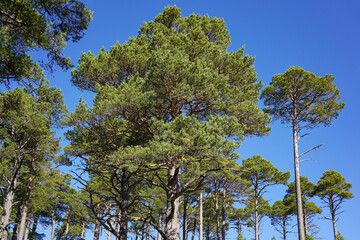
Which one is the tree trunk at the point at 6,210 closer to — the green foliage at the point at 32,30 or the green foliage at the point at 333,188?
the green foliage at the point at 32,30

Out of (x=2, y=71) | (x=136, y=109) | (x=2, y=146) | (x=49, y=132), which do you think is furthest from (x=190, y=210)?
(x=2, y=71)

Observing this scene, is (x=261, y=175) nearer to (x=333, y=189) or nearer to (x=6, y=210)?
(x=333, y=189)

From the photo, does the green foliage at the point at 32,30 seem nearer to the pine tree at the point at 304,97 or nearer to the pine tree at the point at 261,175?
the pine tree at the point at 304,97

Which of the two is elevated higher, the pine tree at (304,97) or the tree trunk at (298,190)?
the pine tree at (304,97)

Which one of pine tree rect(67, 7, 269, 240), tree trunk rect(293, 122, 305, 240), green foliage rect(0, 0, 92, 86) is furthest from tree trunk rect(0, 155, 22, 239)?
tree trunk rect(293, 122, 305, 240)

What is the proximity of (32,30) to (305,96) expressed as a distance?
1198cm

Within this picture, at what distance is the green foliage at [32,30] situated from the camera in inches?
257

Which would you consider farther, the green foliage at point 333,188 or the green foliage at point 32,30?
the green foliage at point 333,188

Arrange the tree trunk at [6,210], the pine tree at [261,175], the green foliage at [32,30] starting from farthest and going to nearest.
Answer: the pine tree at [261,175]
the tree trunk at [6,210]
the green foliage at [32,30]

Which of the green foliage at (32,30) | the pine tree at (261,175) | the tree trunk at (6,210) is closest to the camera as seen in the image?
the green foliage at (32,30)

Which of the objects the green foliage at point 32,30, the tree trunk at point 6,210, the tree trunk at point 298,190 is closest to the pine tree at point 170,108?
the green foliage at point 32,30

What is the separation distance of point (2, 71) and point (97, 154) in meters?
3.78

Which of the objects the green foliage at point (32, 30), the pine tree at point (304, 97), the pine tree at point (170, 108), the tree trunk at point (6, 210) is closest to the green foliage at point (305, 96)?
the pine tree at point (304, 97)

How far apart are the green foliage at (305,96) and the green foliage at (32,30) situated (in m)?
9.89
